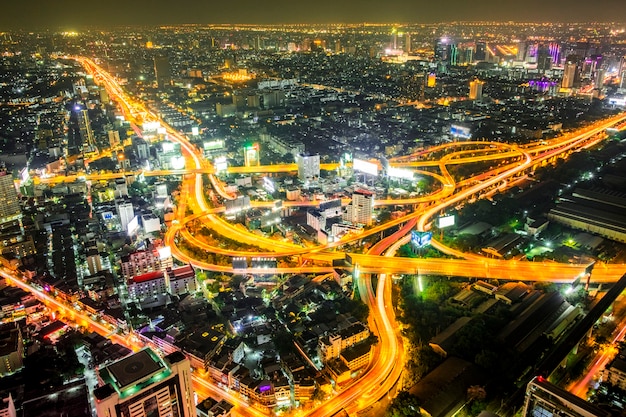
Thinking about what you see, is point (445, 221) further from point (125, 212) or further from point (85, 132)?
point (85, 132)

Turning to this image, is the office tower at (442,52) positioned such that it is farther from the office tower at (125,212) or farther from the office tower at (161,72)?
the office tower at (125,212)

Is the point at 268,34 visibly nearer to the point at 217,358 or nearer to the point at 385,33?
the point at 385,33

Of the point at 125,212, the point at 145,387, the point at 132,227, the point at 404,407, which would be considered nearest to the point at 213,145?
the point at 125,212

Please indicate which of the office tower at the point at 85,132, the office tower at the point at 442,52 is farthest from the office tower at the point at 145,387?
the office tower at the point at 442,52


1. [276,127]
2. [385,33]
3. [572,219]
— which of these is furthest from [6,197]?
[385,33]

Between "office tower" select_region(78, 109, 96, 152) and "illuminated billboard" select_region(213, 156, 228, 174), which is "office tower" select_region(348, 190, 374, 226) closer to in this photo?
"illuminated billboard" select_region(213, 156, 228, 174)

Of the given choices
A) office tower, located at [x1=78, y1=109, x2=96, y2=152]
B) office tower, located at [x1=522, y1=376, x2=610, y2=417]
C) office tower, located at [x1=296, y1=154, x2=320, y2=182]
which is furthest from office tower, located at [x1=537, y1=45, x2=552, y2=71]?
office tower, located at [x1=522, y1=376, x2=610, y2=417]
